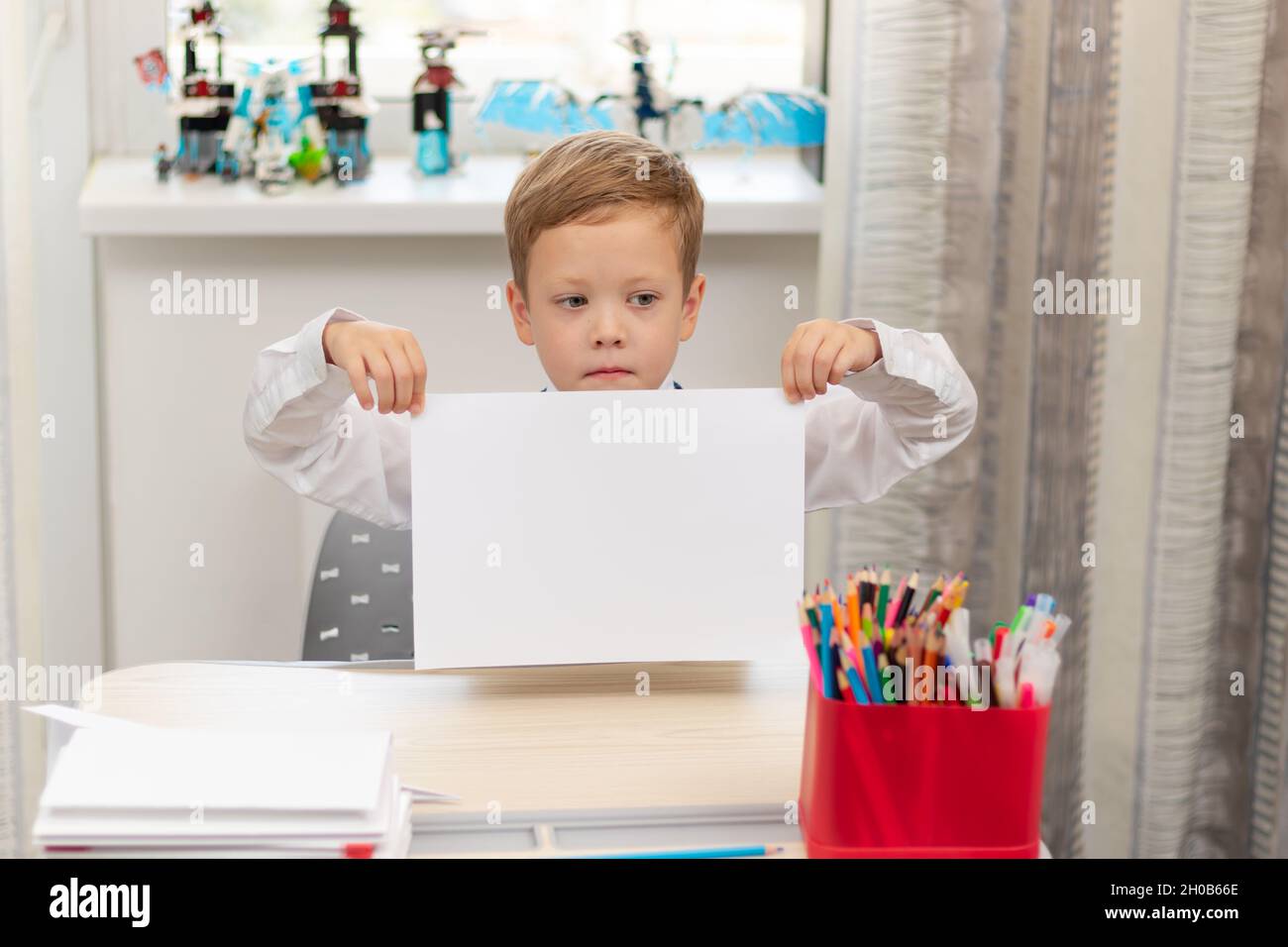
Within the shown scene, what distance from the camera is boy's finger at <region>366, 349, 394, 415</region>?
0.92m

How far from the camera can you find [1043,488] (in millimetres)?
1573

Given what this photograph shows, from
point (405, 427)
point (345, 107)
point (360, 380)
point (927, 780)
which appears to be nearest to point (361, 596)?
point (405, 427)

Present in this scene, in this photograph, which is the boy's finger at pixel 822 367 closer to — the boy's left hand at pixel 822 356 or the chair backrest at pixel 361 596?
the boy's left hand at pixel 822 356

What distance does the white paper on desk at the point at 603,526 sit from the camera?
0.88 m

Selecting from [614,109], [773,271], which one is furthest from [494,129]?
[773,271]

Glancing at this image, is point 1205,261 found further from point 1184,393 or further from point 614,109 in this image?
point 614,109

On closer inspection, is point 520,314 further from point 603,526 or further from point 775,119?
point 775,119

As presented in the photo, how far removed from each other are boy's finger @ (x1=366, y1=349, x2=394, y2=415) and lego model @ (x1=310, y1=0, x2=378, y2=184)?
2.58ft

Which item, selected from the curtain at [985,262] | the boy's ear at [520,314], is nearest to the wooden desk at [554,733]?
the boy's ear at [520,314]

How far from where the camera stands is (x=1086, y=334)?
1.52 meters

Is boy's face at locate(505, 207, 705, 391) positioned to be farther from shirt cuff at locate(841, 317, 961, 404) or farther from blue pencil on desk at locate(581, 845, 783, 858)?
blue pencil on desk at locate(581, 845, 783, 858)

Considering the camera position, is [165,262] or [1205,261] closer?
[1205,261]

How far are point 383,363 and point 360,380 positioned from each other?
0.02m
